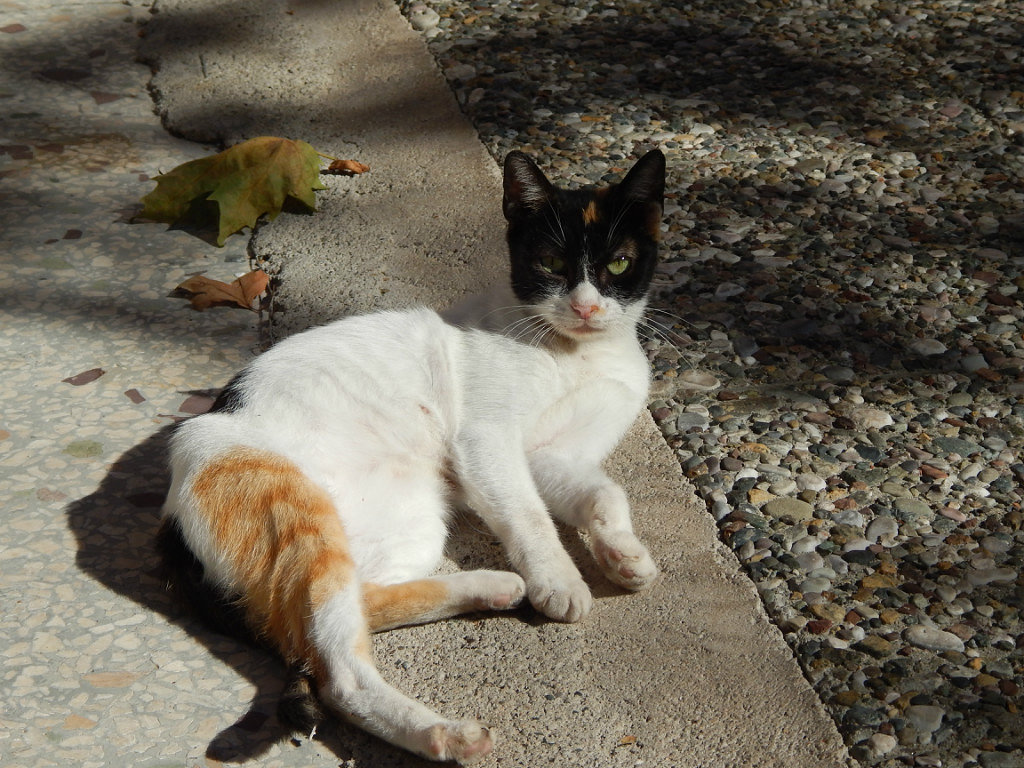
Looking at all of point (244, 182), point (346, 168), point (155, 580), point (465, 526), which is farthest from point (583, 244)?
point (346, 168)

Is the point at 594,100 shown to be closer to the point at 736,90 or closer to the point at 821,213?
the point at 736,90

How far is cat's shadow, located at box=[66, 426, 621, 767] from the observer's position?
92.8 inches

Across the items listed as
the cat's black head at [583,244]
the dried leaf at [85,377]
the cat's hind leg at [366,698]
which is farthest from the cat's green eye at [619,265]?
the dried leaf at [85,377]

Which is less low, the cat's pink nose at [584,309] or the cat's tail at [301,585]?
the cat's pink nose at [584,309]

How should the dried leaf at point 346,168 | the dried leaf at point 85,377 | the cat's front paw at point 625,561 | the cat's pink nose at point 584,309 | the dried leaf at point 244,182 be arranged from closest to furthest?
the cat's front paw at point 625,561, the cat's pink nose at point 584,309, the dried leaf at point 85,377, the dried leaf at point 244,182, the dried leaf at point 346,168

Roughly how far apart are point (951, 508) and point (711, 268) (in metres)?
1.52

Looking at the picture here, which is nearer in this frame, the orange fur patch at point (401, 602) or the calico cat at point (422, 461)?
the calico cat at point (422, 461)

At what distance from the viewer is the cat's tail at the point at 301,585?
2301 mm

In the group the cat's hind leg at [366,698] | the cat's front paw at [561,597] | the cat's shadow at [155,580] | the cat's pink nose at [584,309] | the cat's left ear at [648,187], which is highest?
the cat's left ear at [648,187]

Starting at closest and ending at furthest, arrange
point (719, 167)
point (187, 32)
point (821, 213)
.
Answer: point (821, 213), point (719, 167), point (187, 32)

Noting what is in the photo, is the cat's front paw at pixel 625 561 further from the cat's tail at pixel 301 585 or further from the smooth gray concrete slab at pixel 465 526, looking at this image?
the cat's tail at pixel 301 585

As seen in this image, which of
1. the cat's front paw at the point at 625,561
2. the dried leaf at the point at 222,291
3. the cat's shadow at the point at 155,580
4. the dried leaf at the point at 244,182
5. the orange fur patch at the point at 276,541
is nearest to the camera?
the cat's shadow at the point at 155,580

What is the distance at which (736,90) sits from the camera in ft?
17.9

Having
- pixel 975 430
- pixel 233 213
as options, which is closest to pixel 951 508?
pixel 975 430
